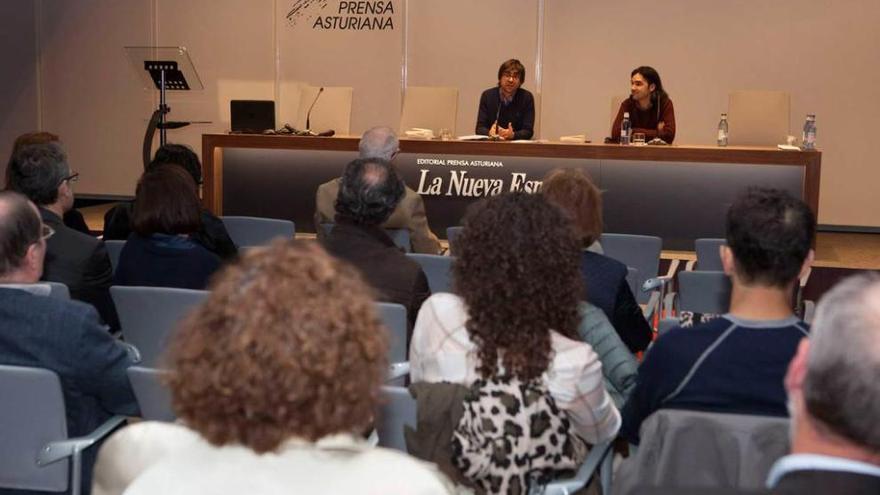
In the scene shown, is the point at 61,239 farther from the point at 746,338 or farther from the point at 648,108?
the point at 648,108

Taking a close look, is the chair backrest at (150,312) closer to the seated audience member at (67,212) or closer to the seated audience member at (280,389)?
the seated audience member at (67,212)

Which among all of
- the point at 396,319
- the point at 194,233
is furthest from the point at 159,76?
the point at 396,319

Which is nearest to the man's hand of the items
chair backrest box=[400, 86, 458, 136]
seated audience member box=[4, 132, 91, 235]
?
chair backrest box=[400, 86, 458, 136]

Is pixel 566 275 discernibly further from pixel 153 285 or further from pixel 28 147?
pixel 28 147

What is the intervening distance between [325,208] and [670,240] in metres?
3.58

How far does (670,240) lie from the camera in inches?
332

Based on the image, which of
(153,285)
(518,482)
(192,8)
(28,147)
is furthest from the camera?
(192,8)

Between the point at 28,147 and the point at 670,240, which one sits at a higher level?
the point at 28,147

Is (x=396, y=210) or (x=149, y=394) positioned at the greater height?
(x=396, y=210)

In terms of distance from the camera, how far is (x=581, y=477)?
2.46 meters

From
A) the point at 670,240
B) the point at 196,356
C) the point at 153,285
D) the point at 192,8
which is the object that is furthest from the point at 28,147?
the point at 192,8

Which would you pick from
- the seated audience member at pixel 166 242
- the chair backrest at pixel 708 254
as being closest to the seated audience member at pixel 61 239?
the seated audience member at pixel 166 242

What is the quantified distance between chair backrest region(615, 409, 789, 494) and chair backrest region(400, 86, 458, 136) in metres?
6.59

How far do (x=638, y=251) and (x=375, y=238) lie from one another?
5.66ft
